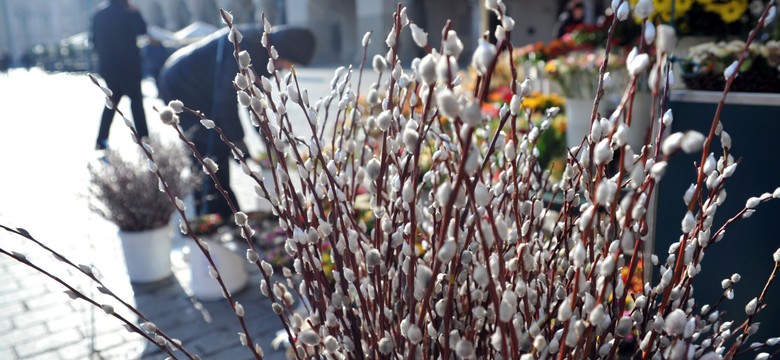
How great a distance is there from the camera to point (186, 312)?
3570 mm

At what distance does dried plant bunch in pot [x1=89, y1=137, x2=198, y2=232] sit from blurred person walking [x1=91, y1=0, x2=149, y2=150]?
8.74ft

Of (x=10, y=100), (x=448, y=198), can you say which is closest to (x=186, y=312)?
(x=448, y=198)

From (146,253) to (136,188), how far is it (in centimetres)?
44

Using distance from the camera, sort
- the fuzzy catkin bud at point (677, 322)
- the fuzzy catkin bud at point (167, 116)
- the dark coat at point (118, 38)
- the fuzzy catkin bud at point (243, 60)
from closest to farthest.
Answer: the fuzzy catkin bud at point (677, 322) < the fuzzy catkin bud at point (167, 116) < the fuzzy catkin bud at point (243, 60) < the dark coat at point (118, 38)

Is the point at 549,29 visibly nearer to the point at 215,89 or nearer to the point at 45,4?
the point at 215,89

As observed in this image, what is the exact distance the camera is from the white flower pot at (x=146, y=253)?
12.7 ft

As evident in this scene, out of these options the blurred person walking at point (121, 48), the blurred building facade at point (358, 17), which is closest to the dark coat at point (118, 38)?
the blurred person walking at point (121, 48)

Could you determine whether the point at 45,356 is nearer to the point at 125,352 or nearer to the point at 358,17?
the point at 125,352

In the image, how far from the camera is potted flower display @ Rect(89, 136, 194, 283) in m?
3.77

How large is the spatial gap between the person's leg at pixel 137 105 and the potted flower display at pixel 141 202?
8.93 ft

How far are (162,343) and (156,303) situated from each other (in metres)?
2.93

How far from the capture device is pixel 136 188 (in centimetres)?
376

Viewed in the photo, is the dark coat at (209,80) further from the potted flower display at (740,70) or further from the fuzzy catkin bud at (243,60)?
the fuzzy catkin bud at (243,60)

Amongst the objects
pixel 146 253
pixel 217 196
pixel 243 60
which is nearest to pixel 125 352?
pixel 146 253
